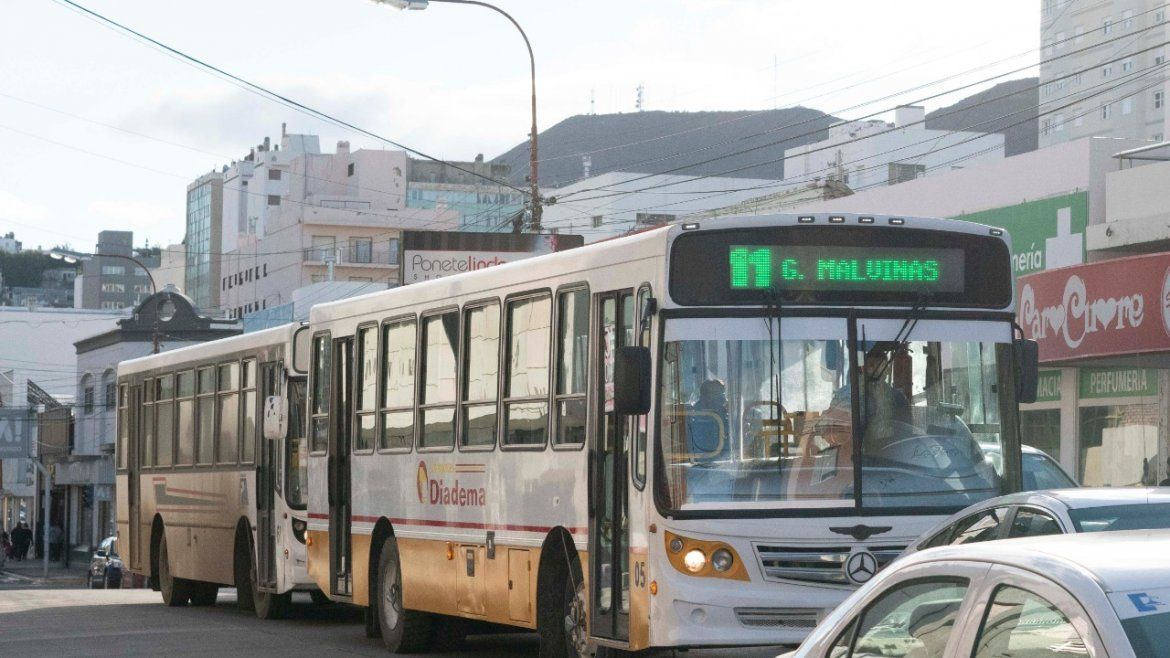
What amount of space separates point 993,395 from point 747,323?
5.17ft

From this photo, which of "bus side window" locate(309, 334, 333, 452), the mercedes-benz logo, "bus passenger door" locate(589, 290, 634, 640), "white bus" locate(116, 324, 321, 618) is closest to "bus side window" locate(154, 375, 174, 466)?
"white bus" locate(116, 324, 321, 618)

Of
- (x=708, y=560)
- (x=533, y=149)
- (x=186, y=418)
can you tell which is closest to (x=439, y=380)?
(x=708, y=560)

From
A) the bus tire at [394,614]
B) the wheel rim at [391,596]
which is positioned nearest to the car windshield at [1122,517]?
the bus tire at [394,614]

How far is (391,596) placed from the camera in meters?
16.0

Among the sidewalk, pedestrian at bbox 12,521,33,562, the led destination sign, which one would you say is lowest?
the sidewalk

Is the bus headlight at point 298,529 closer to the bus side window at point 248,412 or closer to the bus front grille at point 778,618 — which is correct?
the bus side window at point 248,412

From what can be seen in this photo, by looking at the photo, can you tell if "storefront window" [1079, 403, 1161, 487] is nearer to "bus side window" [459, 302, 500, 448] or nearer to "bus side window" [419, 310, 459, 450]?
"bus side window" [419, 310, 459, 450]

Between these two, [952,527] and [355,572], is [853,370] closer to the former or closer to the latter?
[952,527]

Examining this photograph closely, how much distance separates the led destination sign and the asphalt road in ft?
9.05

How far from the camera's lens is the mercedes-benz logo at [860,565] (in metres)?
10.8

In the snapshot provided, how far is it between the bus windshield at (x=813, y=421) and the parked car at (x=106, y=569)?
3664 centimetres

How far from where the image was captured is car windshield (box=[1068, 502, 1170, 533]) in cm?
923

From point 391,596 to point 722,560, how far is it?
5.78 metres

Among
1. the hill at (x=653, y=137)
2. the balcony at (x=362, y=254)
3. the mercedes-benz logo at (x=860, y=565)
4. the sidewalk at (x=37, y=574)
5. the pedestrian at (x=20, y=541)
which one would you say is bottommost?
the sidewalk at (x=37, y=574)
